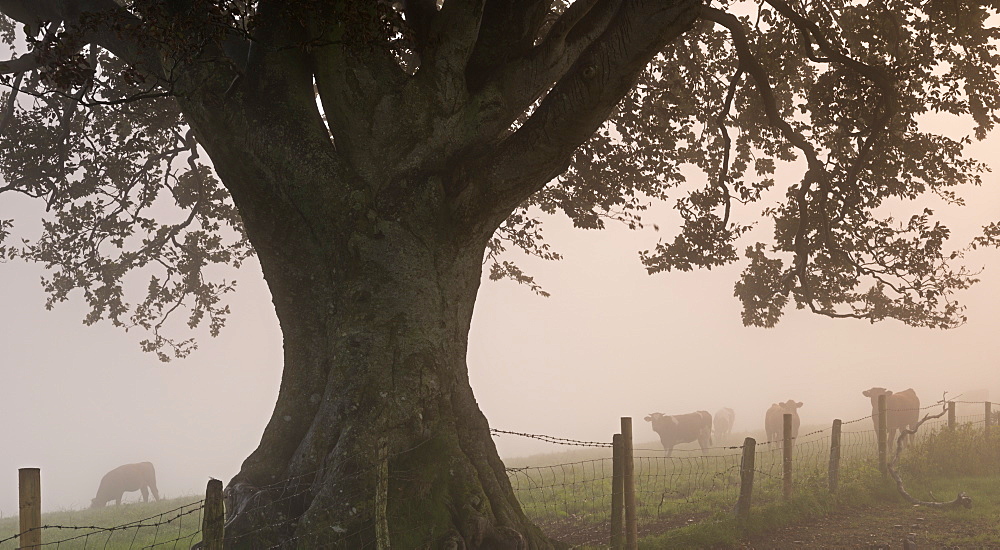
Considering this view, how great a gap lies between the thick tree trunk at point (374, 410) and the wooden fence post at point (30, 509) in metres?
2.28

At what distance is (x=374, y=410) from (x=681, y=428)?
2528 cm

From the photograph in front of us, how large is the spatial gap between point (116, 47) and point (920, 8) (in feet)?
39.6

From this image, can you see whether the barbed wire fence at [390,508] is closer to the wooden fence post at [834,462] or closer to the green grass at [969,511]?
the wooden fence post at [834,462]

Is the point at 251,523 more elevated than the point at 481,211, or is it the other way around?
the point at 481,211

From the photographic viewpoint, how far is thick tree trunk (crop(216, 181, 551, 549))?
758cm

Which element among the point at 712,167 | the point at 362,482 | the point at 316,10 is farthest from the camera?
the point at 712,167

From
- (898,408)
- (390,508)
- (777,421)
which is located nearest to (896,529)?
(390,508)

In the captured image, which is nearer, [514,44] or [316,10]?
[316,10]

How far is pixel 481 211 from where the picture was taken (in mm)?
8852

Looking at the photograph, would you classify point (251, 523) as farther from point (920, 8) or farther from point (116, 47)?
point (920, 8)

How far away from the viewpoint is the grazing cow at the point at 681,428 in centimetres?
3061

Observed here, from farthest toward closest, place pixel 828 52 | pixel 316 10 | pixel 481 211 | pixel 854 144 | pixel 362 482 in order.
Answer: pixel 854 144 < pixel 828 52 < pixel 481 211 < pixel 362 482 < pixel 316 10

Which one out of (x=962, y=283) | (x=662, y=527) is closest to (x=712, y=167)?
→ (x=962, y=283)

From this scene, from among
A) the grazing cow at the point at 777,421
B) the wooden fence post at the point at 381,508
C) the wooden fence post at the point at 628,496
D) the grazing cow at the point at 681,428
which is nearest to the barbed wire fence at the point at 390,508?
the wooden fence post at the point at 381,508
